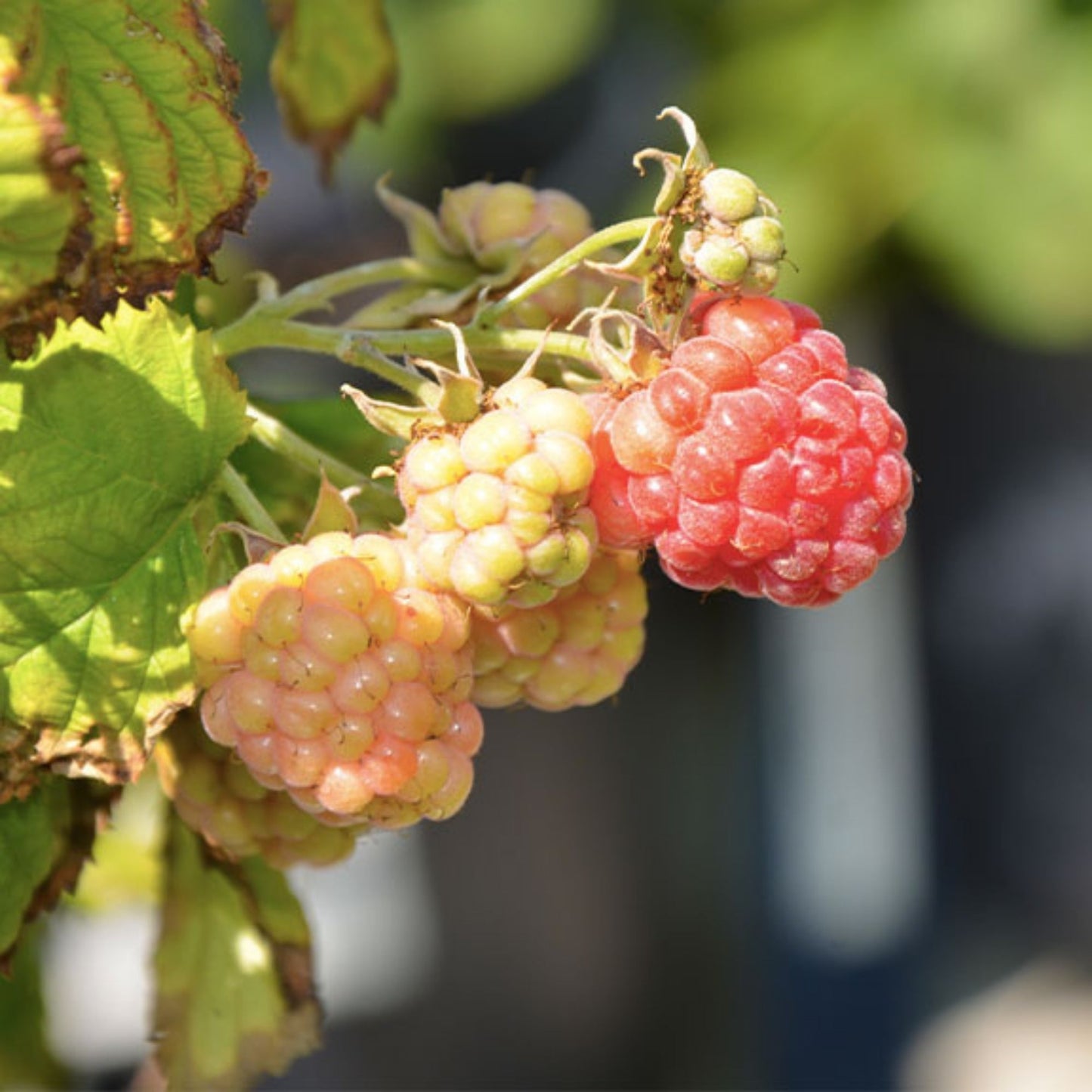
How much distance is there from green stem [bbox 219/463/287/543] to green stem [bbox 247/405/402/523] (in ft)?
0.11

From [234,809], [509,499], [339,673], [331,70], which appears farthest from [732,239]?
[331,70]

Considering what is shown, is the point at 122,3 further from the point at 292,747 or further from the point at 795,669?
the point at 795,669

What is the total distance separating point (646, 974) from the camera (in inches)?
152

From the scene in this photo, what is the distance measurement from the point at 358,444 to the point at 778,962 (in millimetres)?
3242

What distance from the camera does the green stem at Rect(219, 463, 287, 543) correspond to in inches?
30.4

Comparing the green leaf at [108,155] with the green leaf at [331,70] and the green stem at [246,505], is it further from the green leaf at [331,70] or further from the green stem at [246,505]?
the green leaf at [331,70]

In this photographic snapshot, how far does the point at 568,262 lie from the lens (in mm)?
741

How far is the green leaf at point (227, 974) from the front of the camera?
993 millimetres

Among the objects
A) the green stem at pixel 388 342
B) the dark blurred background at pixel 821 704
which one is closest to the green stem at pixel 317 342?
the green stem at pixel 388 342

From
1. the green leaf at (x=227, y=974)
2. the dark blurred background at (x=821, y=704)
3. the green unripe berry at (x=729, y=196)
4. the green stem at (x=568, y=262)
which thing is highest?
the green unripe berry at (x=729, y=196)

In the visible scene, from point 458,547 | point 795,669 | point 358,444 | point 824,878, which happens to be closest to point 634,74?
point 795,669

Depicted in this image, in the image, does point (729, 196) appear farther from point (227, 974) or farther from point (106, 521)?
point (227, 974)

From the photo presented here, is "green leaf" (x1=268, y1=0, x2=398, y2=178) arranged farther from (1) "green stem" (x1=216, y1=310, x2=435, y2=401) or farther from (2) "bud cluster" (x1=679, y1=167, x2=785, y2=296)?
(2) "bud cluster" (x1=679, y1=167, x2=785, y2=296)

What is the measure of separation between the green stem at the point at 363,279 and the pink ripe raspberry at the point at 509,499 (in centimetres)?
14
